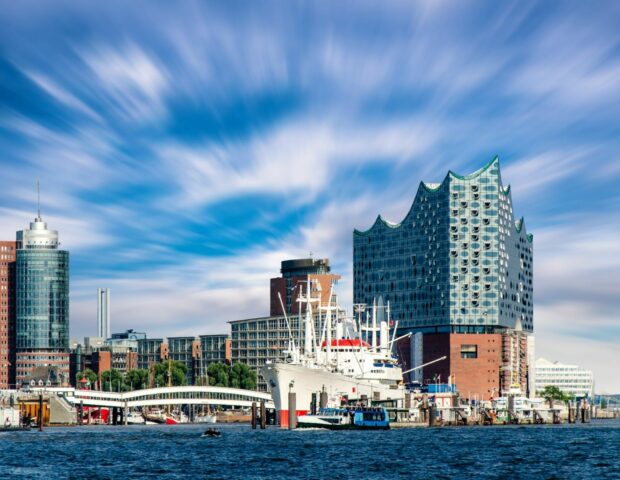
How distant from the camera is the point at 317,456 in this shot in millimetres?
133625

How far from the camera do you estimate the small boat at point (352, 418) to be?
632 ft

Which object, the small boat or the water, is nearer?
the water

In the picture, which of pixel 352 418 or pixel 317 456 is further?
pixel 352 418

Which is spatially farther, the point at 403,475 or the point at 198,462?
the point at 198,462

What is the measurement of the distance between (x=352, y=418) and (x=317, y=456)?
59.5 metres

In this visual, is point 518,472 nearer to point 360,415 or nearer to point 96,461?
point 96,461

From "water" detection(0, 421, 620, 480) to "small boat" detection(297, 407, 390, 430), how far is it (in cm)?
526

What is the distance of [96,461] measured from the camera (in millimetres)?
129125

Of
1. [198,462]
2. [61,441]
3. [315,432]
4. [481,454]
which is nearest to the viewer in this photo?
[198,462]

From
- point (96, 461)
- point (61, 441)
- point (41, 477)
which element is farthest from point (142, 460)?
point (61, 441)

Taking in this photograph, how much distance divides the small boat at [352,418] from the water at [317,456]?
5.26 metres

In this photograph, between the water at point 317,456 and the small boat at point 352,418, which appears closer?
the water at point 317,456

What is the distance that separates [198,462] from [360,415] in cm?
6860

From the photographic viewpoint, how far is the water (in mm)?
112750
